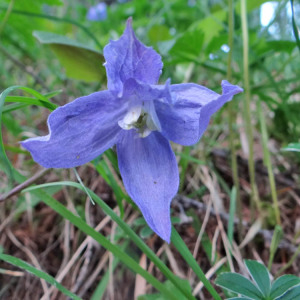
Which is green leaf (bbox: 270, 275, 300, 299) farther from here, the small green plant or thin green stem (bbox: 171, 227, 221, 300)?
thin green stem (bbox: 171, 227, 221, 300)

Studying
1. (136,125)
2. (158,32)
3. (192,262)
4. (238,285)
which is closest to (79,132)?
(136,125)

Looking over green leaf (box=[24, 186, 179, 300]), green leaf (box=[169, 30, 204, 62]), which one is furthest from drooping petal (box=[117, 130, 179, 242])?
green leaf (box=[169, 30, 204, 62])

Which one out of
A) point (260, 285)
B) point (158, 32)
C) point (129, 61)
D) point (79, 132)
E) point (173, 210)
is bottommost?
point (260, 285)

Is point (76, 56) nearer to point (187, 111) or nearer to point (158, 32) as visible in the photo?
point (187, 111)

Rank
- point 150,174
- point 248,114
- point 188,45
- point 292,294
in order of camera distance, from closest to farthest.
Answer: point 292,294
point 150,174
point 248,114
point 188,45

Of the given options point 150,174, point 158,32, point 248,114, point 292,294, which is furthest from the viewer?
point 158,32

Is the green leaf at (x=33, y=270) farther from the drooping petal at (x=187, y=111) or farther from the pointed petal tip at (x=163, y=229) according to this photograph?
the drooping petal at (x=187, y=111)
